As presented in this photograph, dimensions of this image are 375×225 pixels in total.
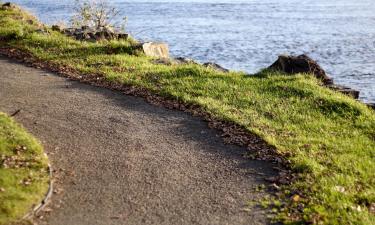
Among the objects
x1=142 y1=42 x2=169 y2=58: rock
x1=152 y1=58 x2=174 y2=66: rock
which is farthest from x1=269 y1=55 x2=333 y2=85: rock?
x1=142 y1=42 x2=169 y2=58: rock

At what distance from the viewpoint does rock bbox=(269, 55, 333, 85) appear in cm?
1444

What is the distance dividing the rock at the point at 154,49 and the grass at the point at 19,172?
748cm

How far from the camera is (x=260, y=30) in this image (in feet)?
108

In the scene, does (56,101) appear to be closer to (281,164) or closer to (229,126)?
(229,126)

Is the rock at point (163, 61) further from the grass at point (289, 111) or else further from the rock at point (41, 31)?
the rock at point (41, 31)

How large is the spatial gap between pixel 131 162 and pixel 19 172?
173cm

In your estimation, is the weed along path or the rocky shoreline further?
the rocky shoreline

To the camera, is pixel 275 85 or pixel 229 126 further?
pixel 275 85

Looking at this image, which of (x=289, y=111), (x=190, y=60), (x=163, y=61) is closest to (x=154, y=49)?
(x=190, y=60)

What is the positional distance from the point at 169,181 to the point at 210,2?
147 feet

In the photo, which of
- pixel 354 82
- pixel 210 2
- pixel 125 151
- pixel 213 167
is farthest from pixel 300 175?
pixel 210 2

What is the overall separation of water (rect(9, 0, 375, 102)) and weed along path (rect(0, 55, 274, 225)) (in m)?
9.72

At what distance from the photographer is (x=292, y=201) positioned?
7383mm

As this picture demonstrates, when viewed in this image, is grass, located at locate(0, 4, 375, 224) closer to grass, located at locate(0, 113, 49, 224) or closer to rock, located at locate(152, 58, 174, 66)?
rock, located at locate(152, 58, 174, 66)
